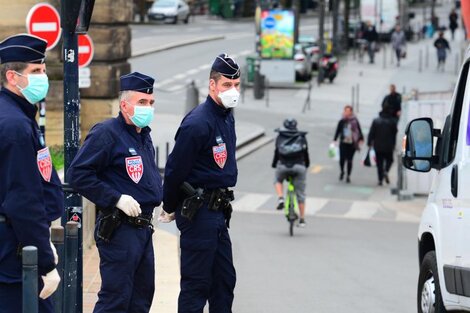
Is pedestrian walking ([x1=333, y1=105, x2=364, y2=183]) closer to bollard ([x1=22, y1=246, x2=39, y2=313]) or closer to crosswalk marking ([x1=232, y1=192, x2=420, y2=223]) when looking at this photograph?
crosswalk marking ([x1=232, y1=192, x2=420, y2=223])

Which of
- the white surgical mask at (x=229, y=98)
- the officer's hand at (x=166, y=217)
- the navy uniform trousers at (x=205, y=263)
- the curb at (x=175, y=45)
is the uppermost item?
the white surgical mask at (x=229, y=98)

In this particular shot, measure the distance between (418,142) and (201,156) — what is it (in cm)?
170

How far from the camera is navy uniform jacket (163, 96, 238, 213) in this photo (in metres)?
8.62

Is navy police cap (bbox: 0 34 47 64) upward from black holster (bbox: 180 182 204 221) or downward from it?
upward

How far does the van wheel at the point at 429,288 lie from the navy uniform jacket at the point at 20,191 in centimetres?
376

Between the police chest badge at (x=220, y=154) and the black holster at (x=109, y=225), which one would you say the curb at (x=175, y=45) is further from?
the black holster at (x=109, y=225)

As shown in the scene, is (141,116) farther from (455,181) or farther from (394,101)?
(394,101)

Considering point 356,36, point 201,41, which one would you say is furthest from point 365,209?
point 356,36

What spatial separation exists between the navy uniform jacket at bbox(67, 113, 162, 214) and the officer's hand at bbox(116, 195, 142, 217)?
0.05m

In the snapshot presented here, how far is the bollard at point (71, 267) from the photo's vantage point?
26.9 feet

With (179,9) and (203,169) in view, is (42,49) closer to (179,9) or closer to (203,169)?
(203,169)

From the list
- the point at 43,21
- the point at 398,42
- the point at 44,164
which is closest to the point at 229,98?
the point at 44,164

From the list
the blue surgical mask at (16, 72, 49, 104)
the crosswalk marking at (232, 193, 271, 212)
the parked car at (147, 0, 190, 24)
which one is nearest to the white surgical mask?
the blue surgical mask at (16, 72, 49, 104)

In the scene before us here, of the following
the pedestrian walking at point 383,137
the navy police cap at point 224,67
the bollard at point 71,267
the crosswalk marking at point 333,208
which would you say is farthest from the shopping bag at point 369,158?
the bollard at point 71,267
